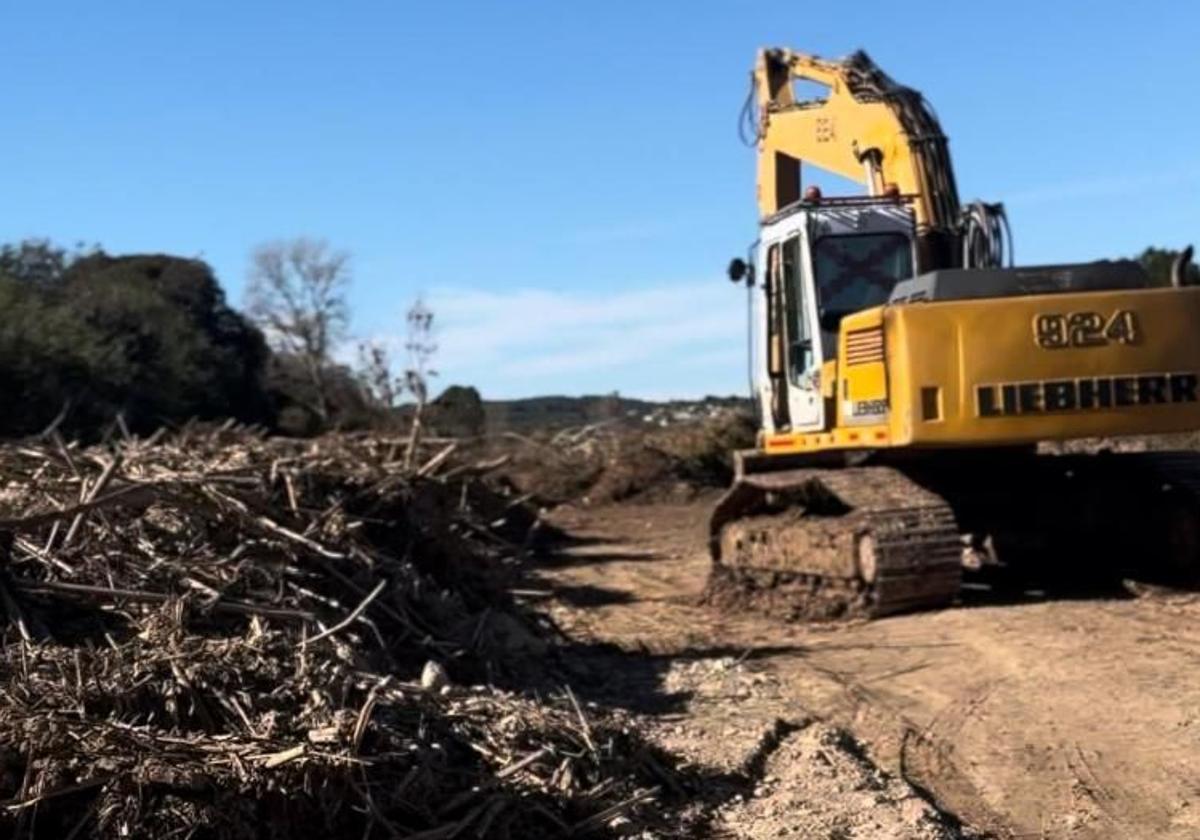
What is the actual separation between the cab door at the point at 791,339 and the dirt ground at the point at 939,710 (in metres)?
1.78

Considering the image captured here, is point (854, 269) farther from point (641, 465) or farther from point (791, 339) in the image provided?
point (641, 465)

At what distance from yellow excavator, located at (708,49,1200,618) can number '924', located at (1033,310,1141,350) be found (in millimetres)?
10

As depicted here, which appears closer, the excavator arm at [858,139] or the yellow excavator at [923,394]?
the yellow excavator at [923,394]

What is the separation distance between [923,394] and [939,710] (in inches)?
125

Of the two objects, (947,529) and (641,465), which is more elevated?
(641,465)

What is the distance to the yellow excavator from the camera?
10.4m

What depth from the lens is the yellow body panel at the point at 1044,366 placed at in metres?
10.3

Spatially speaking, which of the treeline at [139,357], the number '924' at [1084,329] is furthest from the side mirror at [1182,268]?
the treeline at [139,357]

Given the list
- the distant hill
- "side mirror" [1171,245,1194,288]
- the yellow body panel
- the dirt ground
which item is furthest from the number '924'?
the distant hill

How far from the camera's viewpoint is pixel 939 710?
7.71 meters

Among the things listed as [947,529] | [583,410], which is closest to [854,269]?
[947,529]

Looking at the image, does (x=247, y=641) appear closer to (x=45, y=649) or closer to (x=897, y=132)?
(x=45, y=649)

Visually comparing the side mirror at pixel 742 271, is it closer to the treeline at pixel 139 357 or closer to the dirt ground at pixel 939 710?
the dirt ground at pixel 939 710

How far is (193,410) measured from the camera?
2728 centimetres
